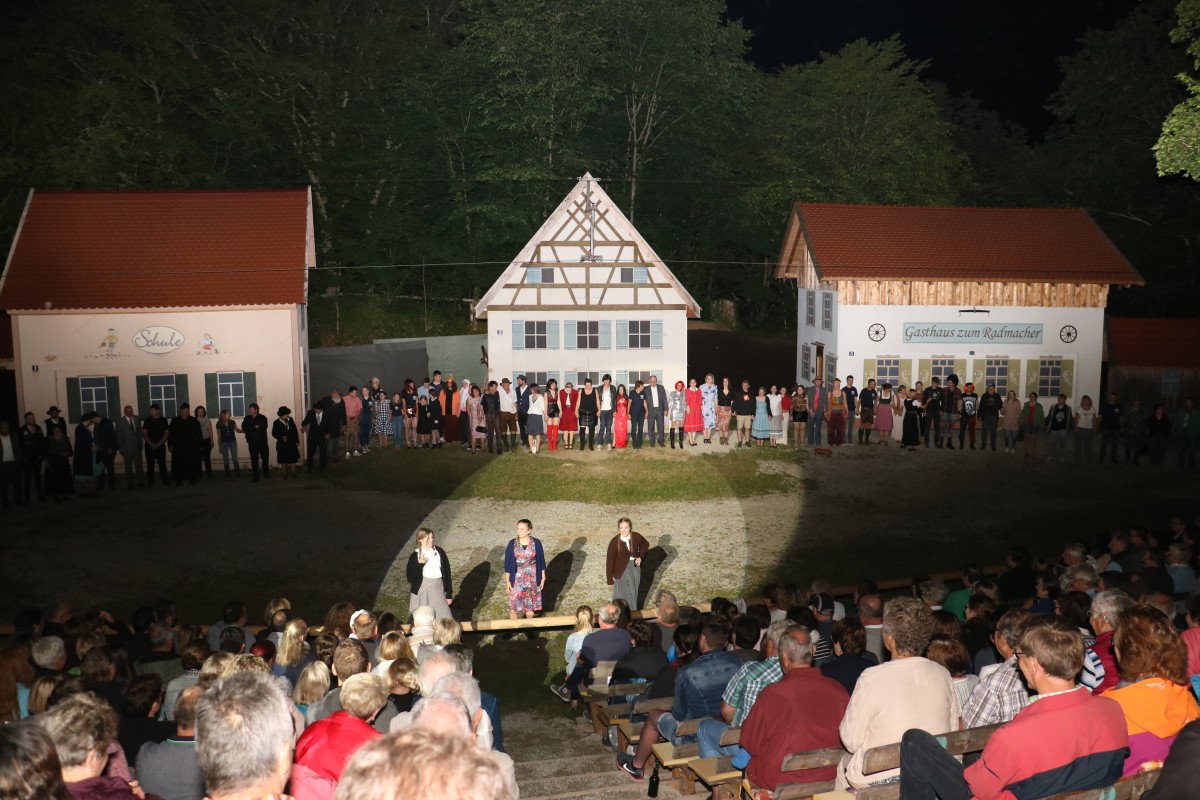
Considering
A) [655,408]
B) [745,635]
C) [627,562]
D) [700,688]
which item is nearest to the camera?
[700,688]

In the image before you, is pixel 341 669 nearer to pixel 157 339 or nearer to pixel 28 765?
pixel 28 765

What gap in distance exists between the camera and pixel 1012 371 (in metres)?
27.6

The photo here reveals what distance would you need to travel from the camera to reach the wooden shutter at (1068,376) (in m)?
27.6

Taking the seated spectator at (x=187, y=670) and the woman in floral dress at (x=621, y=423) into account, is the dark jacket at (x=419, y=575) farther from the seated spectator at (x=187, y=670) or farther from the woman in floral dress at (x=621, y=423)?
the woman in floral dress at (x=621, y=423)

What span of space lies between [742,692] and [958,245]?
2444 cm

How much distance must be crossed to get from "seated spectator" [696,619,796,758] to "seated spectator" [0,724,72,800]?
435 centimetres

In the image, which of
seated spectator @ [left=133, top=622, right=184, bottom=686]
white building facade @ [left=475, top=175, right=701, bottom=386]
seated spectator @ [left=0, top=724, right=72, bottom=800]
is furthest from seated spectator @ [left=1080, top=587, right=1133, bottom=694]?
white building facade @ [left=475, top=175, right=701, bottom=386]

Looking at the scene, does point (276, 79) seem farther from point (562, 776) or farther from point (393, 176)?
point (562, 776)

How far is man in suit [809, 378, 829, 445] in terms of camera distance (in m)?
23.8

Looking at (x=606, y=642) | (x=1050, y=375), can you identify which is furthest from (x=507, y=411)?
(x=606, y=642)

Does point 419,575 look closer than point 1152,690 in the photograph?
No

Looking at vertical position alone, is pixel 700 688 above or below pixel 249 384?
below

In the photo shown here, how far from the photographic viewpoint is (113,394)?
74.6 feet

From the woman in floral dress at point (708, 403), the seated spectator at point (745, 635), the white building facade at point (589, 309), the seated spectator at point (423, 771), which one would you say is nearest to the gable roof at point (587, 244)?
the white building facade at point (589, 309)
